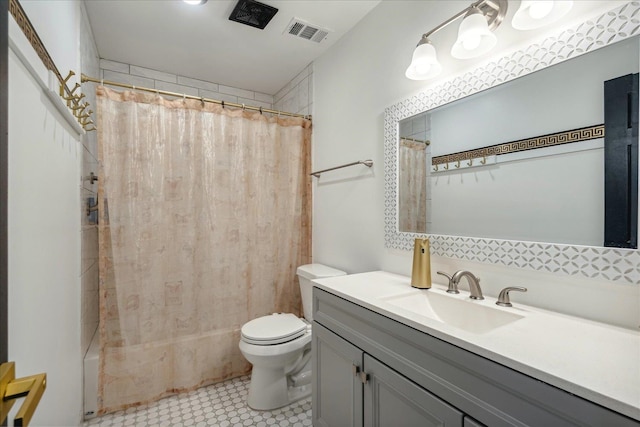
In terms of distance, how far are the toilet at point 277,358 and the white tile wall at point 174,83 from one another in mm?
2005

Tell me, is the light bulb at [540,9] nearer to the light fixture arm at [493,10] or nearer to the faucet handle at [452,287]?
the light fixture arm at [493,10]

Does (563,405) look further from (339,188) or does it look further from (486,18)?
(339,188)

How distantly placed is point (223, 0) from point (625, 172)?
80.2 inches

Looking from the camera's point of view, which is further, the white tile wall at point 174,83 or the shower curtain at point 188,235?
the white tile wall at point 174,83

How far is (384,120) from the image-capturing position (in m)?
1.71

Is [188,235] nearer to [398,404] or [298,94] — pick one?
[298,94]

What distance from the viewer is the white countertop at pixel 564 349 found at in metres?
0.57

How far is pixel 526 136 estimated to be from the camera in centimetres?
110

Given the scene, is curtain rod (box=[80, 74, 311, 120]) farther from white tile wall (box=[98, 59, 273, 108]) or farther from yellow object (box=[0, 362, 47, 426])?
yellow object (box=[0, 362, 47, 426])

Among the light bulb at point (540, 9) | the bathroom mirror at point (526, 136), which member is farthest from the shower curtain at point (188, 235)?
the light bulb at point (540, 9)

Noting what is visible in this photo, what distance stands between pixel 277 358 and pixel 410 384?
3.38ft

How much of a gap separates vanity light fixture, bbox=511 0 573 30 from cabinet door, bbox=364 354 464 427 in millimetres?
1234

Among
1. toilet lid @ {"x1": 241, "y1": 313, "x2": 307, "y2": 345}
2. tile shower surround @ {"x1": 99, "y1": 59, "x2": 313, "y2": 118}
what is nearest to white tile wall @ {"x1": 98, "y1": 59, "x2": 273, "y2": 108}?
tile shower surround @ {"x1": 99, "y1": 59, "x2": 313, "y2": 118}

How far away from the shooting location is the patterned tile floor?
1.70 metres
